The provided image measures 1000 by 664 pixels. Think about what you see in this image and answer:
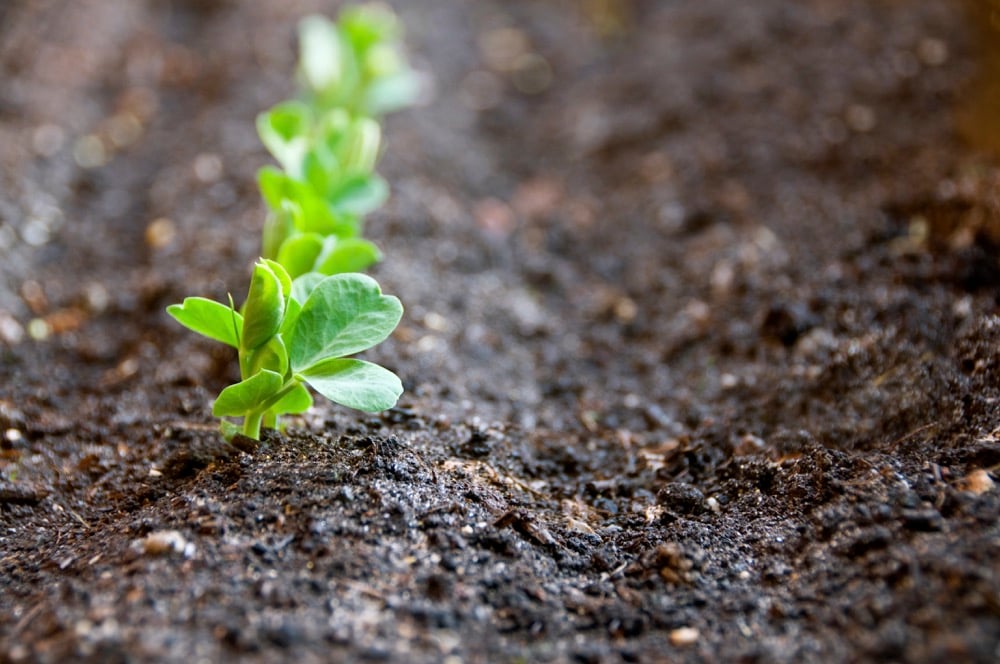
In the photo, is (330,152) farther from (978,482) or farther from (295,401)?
(978,482)

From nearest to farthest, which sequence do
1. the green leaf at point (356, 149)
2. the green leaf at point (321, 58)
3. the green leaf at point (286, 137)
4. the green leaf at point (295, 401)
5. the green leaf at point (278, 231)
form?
the green leaf at point (295, 401) → the green leaf at point (278, 231) → the green leaf at point (286, 137) → the green leaf at point (356, 149) → the green leaf at point (321, 58)

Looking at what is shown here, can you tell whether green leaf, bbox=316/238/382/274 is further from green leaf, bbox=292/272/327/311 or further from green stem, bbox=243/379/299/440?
green stem, bbox=243/379/299/440

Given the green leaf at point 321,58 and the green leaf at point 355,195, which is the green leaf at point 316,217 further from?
the green leaf at point 321,58

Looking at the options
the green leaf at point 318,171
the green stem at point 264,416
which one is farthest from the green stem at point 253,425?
the green leaf at point 318,171

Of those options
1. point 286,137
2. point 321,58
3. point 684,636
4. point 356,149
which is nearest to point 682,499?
point 684,636

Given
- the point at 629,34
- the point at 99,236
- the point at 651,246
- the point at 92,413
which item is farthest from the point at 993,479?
the point at 629,34

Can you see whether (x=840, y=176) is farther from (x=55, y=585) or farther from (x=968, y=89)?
(x=55, y=585)

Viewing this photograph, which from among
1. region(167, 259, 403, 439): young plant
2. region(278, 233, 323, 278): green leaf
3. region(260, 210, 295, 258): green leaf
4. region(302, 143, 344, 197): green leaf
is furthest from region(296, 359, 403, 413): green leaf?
region(302, 143, 344, 197): green leaf
